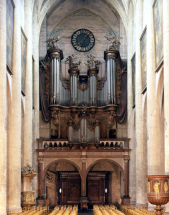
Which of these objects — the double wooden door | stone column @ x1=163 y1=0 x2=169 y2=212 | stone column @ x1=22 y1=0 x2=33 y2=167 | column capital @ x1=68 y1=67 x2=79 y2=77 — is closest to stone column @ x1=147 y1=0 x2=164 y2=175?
stone column @ x1=163 y1=0 x2=169 y2=212

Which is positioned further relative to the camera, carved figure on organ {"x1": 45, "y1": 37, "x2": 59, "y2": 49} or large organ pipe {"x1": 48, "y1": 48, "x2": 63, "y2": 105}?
carved figure on organ {"x1": 45, "y1": 37, "x2": 59, "y2": 49}

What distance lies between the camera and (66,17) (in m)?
35.0

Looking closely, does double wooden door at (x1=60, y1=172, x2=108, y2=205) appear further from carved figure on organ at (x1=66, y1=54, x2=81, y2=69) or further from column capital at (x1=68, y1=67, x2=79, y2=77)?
carved figure on organ at (x1=66, y1=54, x2=81, y2=69)

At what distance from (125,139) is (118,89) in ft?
12.9

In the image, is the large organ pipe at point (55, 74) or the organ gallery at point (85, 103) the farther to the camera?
the large organ pipe at point (55, 74)

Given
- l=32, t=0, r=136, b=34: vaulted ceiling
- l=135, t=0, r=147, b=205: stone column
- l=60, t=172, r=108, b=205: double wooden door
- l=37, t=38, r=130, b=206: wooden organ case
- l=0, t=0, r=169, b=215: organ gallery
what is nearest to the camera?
l=135, t=0, r=147, b=205: stone column

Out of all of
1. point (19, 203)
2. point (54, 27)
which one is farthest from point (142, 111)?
point (54, 27)

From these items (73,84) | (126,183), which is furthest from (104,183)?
(73,84)

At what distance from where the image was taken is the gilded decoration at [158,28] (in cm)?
2089

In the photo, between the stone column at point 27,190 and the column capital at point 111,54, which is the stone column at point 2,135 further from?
the column capital at point 111,54

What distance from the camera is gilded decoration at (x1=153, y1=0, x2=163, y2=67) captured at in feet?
68.5

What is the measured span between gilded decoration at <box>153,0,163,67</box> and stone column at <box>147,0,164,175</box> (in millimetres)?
751

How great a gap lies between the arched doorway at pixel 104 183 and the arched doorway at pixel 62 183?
952mm

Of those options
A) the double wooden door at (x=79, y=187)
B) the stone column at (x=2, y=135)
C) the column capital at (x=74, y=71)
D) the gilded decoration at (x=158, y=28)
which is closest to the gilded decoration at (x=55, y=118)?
the column capital at (x=74, y=71)
